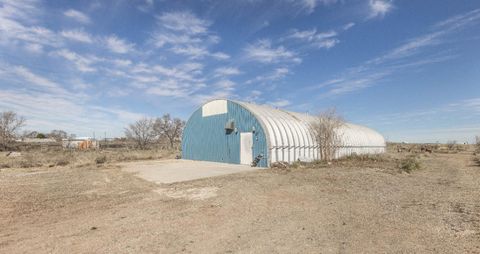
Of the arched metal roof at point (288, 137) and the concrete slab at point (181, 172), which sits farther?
the arched metal roof at point (288, 137)

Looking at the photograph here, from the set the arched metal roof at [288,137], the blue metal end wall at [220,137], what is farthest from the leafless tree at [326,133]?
the blue metal end wall at [220,137]

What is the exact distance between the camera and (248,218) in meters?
8.16

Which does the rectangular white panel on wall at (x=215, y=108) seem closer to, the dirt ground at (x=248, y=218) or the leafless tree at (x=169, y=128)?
the dirt ground at (x=248, y=218)

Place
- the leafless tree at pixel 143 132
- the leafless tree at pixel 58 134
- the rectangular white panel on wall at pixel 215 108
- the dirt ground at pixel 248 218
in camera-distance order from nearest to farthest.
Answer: the dirt ground at pixel 248 218
the rectangular white panel on wall at pixel 215 108
the leafless tree at pixel 143 132
the leafless tree at pixel 58 134

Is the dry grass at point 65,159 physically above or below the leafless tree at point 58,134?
below

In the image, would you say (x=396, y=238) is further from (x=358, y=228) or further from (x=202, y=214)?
(x=202, y=214)

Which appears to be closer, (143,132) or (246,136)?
(246,136)

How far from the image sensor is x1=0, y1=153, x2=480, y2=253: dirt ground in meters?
6.07

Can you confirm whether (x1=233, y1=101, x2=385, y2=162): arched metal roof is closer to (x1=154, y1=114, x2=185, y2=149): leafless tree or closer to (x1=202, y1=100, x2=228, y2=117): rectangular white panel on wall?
(x1=202, y1=100, x2=228, y2=117): rectangular white panel on wall

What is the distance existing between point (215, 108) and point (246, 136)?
19.4 feet

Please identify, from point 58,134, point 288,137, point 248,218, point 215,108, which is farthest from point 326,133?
point 58,134

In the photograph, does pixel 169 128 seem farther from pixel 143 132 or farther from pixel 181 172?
pixel 181 172

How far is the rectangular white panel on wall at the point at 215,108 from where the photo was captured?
93.6 feet

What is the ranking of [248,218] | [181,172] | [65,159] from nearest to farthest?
[248,218]
[181,172]
[65,159]
